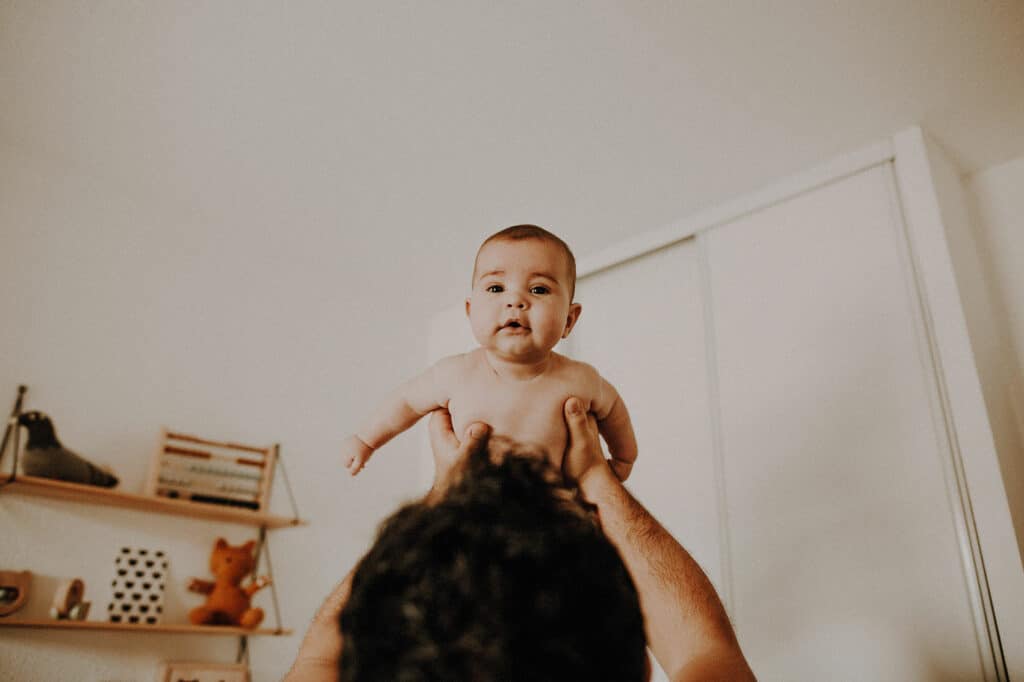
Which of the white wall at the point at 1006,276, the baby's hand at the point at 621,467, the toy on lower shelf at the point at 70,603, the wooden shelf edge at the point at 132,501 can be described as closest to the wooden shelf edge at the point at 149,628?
the toy on lower shelf at the point at 70,603

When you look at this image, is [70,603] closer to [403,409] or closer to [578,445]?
[403,409]

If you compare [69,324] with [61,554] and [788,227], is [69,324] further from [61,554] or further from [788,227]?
[788,227]

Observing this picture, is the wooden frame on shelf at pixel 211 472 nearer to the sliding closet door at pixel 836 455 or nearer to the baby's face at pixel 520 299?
the baby's face at pixel 520 299

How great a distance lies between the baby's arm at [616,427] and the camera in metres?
1.33

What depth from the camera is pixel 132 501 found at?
6.88 ft

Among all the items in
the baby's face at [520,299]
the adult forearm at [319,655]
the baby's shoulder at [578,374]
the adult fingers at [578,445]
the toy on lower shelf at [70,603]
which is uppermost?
the baby's face at [520,299]

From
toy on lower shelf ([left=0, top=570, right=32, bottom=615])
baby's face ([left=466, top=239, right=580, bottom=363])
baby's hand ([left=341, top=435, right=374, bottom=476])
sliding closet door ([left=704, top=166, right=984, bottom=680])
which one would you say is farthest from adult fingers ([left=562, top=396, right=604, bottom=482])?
toy on lower shelf ([left=0, top=570, right=32, bottom=615])

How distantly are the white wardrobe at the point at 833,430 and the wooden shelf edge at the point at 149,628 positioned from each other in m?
1.30

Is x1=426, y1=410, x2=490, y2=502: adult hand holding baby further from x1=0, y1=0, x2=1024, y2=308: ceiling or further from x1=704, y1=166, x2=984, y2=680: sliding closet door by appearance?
x1=704, y1=166, x2=984, y2=680: sliding closet door

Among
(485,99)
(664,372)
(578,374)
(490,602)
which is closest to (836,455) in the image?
(664,372)

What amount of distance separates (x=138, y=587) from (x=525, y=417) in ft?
5.13

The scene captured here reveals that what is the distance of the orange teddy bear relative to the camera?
2158mm

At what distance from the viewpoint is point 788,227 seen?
7.57 feet

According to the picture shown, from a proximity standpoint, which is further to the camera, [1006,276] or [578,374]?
[1006,276]
